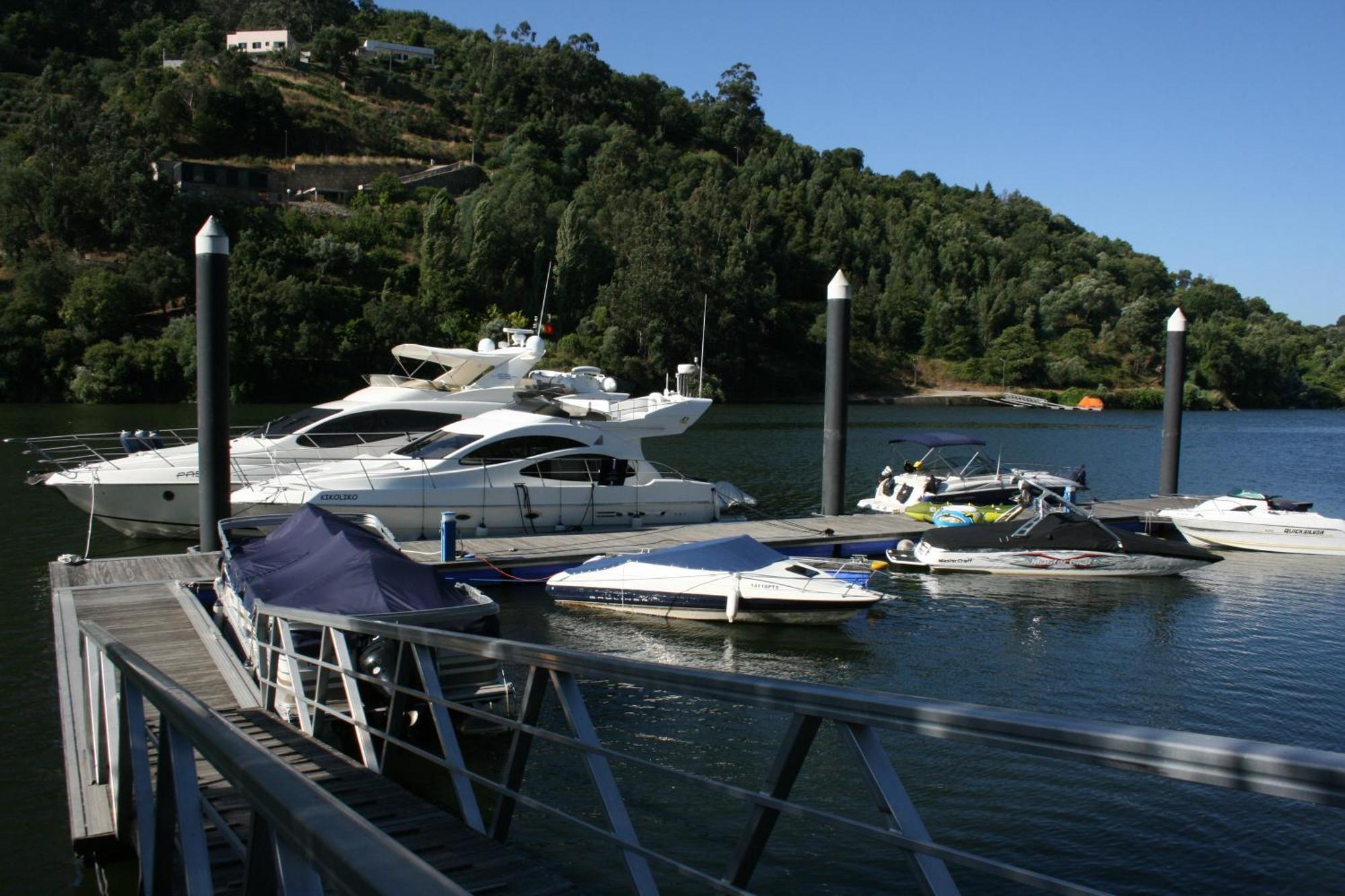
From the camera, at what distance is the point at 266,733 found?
269 inches

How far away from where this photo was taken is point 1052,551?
2012cm

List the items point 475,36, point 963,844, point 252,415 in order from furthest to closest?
point 475,36, point 252,415, point 963,844

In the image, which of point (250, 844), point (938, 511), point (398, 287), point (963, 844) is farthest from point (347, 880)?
point (398, 287)

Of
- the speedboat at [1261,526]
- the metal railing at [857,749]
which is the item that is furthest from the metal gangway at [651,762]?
the speedboat at [1261,526]

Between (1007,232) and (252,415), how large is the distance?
354ft

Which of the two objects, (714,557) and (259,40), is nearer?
(714,557)

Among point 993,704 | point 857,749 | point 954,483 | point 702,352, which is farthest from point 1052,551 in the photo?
point 702,352

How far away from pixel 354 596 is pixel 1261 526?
69.8 feet

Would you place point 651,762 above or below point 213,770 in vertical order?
above

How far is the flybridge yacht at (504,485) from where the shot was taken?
19797mm

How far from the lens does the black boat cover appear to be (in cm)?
2003

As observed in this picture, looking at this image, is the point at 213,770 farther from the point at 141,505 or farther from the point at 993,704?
the point at 141,505

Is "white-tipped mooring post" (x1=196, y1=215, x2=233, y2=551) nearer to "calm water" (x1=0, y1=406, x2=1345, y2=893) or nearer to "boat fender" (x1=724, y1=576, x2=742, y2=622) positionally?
"calm water" (x1=0, y1=406, x2=1345, y2=893)

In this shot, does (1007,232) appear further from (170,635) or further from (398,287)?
(170,635)
